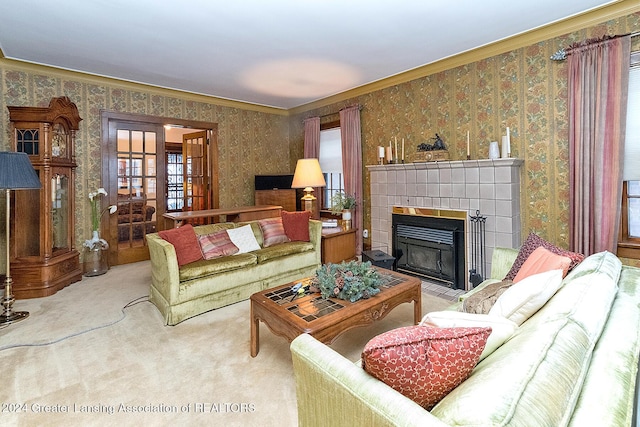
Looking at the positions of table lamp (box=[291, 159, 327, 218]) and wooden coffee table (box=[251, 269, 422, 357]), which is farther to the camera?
table lamp (box=[291, 159, 327, 218])

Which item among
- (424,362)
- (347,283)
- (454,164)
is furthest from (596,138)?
(424,362)

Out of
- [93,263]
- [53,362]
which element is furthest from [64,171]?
[53,362]

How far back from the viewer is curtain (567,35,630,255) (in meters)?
2.64

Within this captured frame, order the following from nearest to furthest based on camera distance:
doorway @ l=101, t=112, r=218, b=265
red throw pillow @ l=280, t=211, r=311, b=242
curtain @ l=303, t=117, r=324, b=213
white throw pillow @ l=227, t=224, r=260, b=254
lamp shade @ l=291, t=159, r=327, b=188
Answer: white throw pillow @ l=227, t=224, r=260, b=254, red throw pillow @ l=280, t=211, r=311, b=242, lamp shade @ l=291, t=159, r=327, b=188, doorway @ l=101, t=112, r=218, b=265, curtain @ l=303, t=117, r=324, b=213

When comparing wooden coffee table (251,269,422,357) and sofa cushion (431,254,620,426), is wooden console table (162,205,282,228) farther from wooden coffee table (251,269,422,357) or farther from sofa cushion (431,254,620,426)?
sofa cushion (431,254,620,426)

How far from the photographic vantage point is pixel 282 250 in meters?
3.58

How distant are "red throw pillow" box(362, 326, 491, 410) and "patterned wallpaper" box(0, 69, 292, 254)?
481 cm

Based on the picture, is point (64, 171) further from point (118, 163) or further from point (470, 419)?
point (470, 419)

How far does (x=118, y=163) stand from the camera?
4586 millimetres

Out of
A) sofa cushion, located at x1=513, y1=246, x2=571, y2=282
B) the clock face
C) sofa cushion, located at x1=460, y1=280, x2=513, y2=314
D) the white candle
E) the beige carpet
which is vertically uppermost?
the clock face

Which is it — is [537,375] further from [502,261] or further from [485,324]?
[502,261]

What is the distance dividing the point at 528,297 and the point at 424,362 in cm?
72

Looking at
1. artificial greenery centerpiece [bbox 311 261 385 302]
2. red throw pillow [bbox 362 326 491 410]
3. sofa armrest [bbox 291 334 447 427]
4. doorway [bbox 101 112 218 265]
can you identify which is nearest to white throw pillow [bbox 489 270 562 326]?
red throw pillow [bbox 362 326 491 410]

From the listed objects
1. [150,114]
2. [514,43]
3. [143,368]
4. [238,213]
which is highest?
[514,43]
